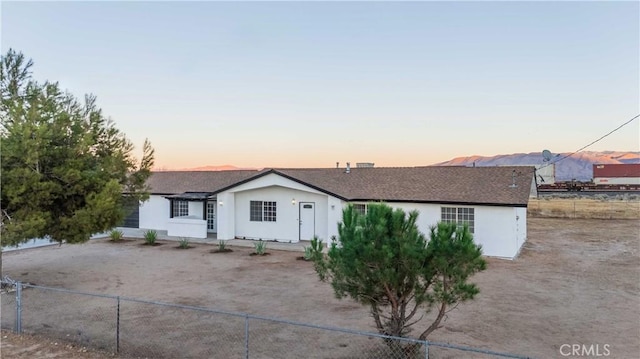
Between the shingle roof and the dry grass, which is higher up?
the shingle roof

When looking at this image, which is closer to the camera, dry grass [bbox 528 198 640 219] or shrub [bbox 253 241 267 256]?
shrub [bbox 253 241 267 256]

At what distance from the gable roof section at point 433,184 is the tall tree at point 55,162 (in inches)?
363

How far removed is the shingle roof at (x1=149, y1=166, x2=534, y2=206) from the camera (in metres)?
17.3

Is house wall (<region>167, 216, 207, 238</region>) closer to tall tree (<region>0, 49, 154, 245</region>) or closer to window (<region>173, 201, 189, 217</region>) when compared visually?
window (<region>173, 201, 189, 217</region>)

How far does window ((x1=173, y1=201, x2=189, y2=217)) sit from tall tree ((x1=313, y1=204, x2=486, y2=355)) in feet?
66.0

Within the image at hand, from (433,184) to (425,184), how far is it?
40 cm

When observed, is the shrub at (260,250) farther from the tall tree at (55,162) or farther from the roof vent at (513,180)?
the roof vent at (513,180)

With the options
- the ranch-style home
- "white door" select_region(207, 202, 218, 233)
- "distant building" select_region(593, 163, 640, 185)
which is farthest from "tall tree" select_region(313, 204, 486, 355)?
"distant building" select_region(593, 163, 640, 185)

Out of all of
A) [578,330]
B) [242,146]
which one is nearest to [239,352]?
[578,330]

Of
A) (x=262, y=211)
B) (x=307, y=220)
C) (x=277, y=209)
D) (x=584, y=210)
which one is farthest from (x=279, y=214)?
(x=584, y=210)

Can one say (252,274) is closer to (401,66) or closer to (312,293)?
(312,293)

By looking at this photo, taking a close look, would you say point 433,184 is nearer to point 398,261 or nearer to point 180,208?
point 398,261

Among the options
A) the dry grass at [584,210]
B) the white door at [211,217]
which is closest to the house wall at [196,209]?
the white door at [211,217]

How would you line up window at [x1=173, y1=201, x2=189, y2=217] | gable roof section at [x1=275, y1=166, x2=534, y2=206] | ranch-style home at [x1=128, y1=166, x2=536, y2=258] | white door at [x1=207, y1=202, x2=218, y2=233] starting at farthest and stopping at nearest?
1. window at [x1=173, y1=201, x2=189, y2=217]
2. white door at [x1=207, y1=202, x2=218, y2=233]
3. gable roof section at [x1=275, y1=166, x2=534, y2=206]
4. ranch-style home at [x1=128, y1=166, x2=536, y2=258]
